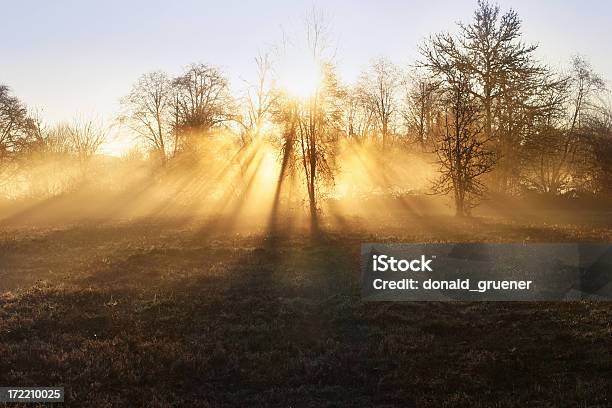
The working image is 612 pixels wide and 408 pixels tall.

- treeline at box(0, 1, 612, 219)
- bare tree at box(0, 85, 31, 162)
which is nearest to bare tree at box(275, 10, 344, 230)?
treeline at box(0, 1, 612, 219)

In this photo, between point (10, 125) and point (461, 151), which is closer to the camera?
point (461, 151)

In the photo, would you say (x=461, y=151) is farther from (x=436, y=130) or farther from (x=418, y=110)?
(x=418, y=110)

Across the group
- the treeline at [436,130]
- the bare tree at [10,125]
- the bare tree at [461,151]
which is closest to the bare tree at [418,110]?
the treeline at [436,130]

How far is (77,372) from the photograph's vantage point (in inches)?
346

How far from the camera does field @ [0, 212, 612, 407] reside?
7910 mm

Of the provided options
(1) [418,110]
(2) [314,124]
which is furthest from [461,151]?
(1) [418,110]

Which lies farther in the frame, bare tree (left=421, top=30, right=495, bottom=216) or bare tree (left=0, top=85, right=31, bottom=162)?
bare tree (left=0, top=85, right=31, bottom=162)

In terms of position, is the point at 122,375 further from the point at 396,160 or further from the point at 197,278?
the point at 396,160

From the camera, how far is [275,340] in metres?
10.4

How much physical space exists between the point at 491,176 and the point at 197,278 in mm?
27326

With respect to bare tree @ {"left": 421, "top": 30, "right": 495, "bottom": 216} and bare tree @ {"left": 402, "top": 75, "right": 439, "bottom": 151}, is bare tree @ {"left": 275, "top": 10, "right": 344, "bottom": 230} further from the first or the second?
bare tree @ {"left": 402, "top": 75, "right": 439, "bottom": 151}

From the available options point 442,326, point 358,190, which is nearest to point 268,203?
point 358,190

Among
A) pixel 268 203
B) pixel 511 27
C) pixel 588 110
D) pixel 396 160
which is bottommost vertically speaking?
pixel 268 203

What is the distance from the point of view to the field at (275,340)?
7910mm
